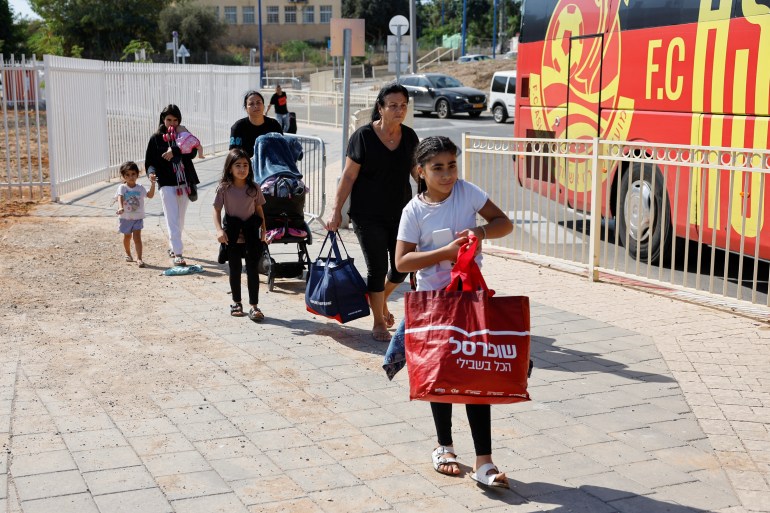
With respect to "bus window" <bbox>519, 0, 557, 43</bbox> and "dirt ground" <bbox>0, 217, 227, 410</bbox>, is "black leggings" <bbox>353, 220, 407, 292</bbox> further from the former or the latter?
"bus window" <bbox>519, 0, 557, 43</bbox>

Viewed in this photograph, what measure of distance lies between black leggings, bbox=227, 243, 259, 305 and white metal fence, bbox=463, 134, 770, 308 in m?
3.07

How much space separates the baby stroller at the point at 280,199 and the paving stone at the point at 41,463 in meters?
4.12

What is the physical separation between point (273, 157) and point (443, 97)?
28.6 metres

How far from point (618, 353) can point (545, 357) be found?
1.70 feet

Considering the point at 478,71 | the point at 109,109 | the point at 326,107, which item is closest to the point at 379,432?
the point at 109,109

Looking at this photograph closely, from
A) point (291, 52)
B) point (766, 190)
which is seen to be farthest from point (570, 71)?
point (291, 52)

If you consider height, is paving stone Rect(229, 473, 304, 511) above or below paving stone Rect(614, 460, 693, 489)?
below

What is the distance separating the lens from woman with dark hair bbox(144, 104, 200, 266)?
31.9 ft

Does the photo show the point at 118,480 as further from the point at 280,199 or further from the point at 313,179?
the point at 313,179

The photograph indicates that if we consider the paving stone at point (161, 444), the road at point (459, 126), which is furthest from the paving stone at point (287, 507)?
the road at point (459, 126)

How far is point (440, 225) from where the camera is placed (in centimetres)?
459

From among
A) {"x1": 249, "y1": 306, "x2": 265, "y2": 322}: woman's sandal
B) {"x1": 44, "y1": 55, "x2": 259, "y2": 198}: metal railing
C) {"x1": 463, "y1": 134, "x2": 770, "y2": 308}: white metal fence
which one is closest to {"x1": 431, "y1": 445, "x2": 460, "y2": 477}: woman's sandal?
{"x1": 249, "y1": 306, "x2": 265, "y2": 322}: woman's sandal

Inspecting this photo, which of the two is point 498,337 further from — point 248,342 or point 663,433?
point 248,342

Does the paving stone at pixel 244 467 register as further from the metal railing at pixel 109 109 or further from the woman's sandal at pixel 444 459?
the metal railing at pixel 109 109
